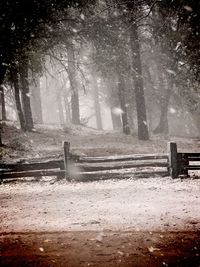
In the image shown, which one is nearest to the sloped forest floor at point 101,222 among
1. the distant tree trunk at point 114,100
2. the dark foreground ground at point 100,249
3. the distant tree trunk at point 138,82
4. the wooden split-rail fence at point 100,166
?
the dark foreground ground at point 100,249

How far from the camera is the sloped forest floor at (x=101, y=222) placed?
19.8 ft

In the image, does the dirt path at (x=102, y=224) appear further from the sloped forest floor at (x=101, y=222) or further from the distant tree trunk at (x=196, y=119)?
the distant tree trunk at (x=196, y=119)

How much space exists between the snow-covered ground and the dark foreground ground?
423 millimetres

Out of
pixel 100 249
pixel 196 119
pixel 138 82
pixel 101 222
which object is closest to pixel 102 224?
pixel 101 222

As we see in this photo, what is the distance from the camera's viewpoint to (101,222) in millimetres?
7805

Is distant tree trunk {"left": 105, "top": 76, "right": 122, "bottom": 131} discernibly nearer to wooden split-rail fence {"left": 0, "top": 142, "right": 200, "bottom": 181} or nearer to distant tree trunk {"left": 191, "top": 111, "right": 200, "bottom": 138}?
distant tree trunk {"left": 191, "top": 111, "right": 200, "bottom": 138}

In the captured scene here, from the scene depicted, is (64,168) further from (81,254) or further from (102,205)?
(81,254)

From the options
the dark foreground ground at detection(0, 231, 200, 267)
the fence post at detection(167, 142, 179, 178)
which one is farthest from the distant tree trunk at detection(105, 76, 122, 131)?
the dark foreground ground at detection(0, 231, 200, 267)

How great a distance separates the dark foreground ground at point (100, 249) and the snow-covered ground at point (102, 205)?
42 cm

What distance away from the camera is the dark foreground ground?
19.1ft

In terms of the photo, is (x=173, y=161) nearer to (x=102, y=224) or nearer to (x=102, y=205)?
(x=102, y=205)

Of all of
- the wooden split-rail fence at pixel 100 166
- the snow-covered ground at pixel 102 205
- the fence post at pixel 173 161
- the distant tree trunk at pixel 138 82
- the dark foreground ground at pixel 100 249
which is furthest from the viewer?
the distant tree trunk at pixel 138 82

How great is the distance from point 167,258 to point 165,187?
15.8ft

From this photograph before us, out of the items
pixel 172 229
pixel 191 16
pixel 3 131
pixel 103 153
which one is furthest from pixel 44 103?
pixel 172 229
